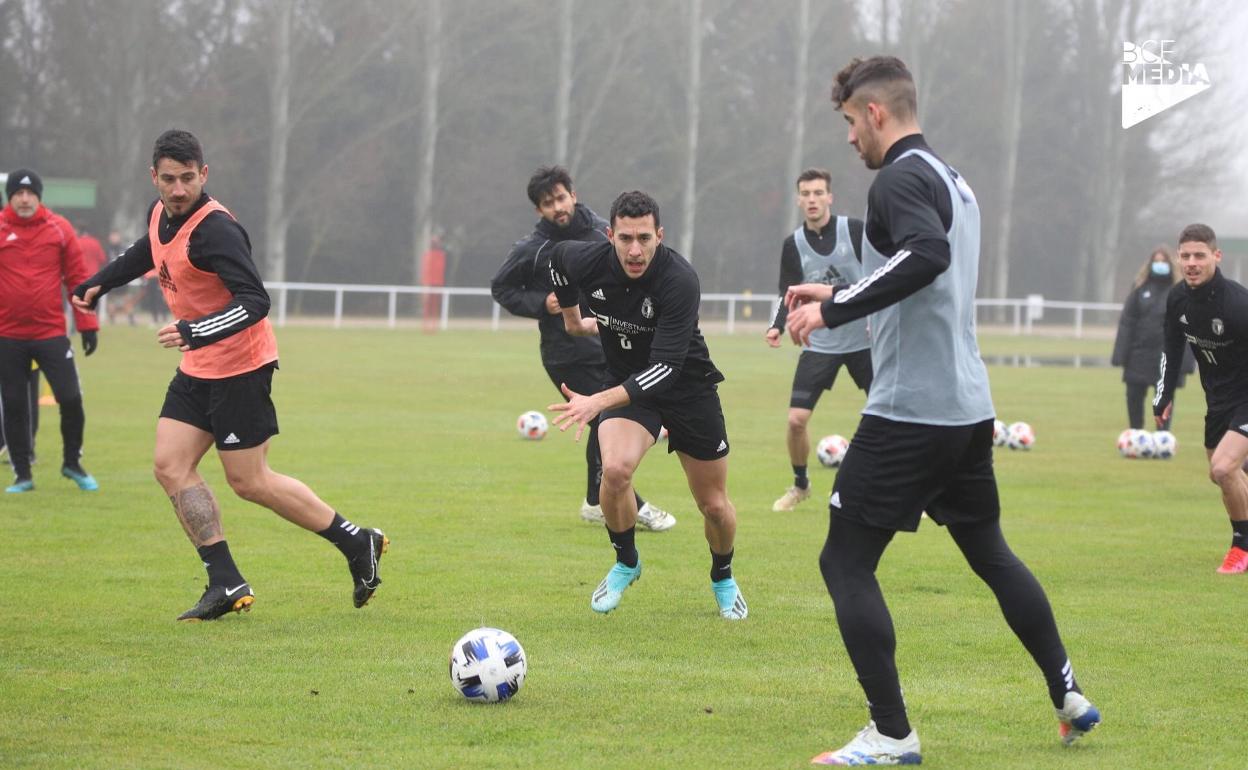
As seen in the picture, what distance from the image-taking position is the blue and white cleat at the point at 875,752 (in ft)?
16.8

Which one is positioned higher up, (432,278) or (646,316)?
(432,278)

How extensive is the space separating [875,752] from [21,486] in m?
8.54

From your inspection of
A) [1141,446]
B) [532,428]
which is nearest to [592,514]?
[532,428]

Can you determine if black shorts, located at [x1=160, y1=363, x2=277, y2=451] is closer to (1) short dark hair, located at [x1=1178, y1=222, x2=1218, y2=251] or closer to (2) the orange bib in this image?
(2) the orange bib

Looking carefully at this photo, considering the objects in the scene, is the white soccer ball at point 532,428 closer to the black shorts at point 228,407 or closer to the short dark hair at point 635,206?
the black shorts at point 228,407

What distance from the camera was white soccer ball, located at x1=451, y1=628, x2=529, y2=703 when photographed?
5922 millimetres

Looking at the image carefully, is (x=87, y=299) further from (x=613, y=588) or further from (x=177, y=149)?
(x=613, y=588)

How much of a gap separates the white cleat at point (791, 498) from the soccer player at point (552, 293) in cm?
113

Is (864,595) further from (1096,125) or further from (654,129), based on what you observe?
(1096,125)

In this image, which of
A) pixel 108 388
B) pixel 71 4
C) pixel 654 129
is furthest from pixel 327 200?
pixel 108 388

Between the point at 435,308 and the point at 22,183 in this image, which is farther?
the point at 435,308

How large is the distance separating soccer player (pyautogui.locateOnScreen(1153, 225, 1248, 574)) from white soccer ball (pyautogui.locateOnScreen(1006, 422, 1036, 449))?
716cm

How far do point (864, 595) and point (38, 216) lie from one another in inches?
332

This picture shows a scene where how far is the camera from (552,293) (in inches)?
Answer: 400
